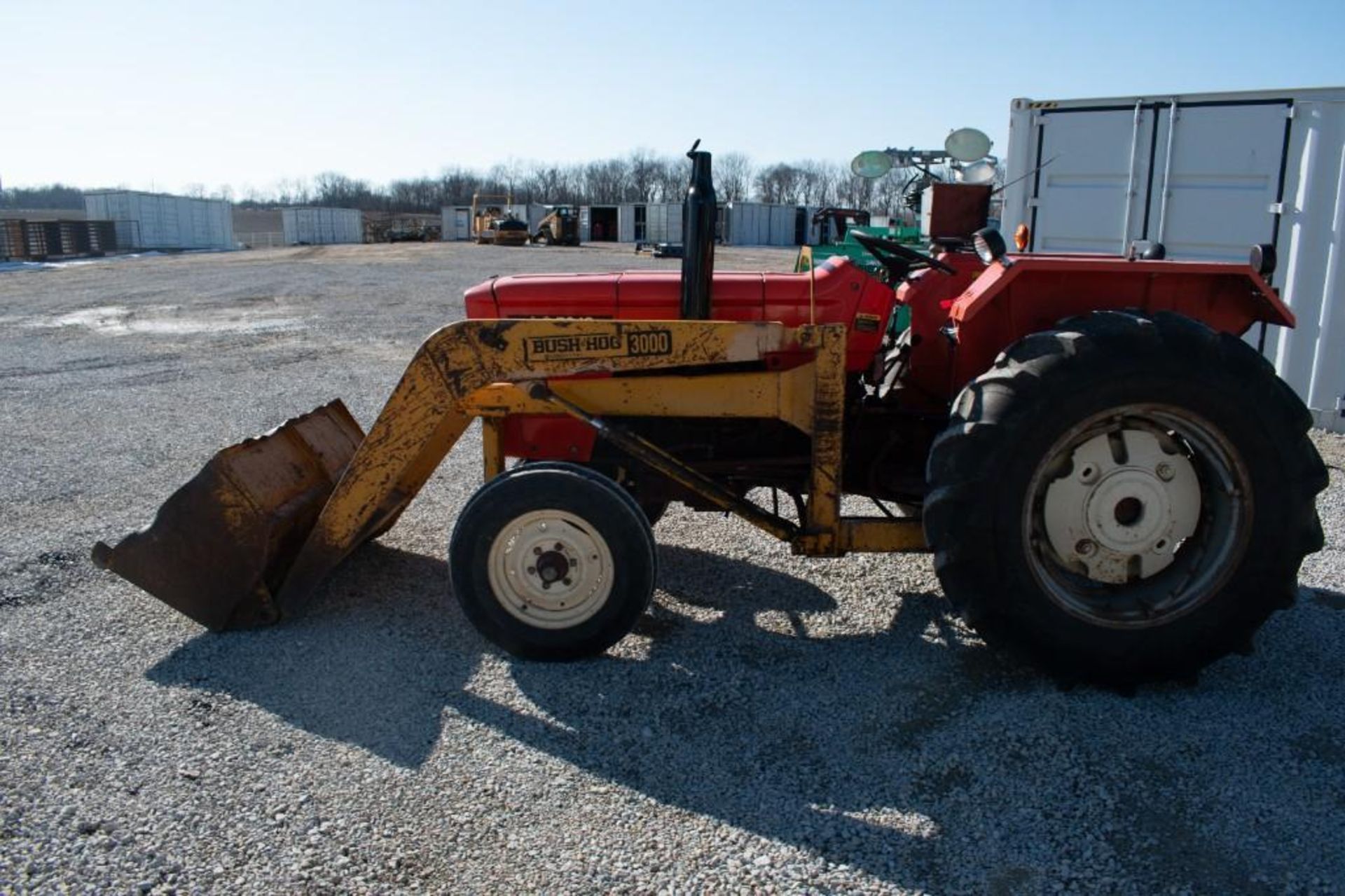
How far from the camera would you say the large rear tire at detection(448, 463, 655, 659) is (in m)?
3.72

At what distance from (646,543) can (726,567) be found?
1.26 m

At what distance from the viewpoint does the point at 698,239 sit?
3.90m

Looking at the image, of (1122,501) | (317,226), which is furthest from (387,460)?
(317,226)

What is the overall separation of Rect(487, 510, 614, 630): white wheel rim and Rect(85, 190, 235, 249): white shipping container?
158ft

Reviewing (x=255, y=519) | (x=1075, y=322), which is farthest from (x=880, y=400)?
(x=255, y=519)

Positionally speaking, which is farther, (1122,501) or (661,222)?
(661,222)

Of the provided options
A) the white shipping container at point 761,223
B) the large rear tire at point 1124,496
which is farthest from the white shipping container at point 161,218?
the large rear tire at point 1124,496

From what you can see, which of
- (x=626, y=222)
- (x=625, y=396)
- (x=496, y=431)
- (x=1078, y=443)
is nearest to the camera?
(x=1078, y=443)

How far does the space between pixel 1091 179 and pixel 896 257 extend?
15.2ft

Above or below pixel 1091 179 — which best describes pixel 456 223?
below

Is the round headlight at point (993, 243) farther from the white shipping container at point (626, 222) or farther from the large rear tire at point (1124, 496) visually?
the white shipping container at point (626, 222)

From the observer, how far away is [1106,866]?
2686mm

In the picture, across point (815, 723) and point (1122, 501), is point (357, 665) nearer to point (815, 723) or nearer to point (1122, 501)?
point (815, 723)

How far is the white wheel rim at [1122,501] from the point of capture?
11.9 feet
